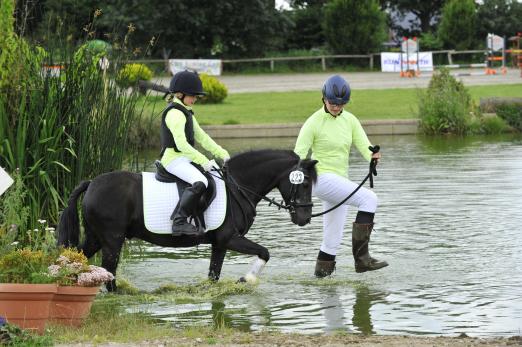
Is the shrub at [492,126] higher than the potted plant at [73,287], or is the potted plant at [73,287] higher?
the potted plant at [73,287]

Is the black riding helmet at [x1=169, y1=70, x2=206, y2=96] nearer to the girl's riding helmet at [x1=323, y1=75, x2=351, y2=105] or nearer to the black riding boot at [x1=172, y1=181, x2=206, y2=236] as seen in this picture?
the black riding boot at [x1=172, y1=181, x2=206, y2=236]

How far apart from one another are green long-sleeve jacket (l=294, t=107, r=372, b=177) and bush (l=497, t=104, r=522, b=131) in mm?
18764

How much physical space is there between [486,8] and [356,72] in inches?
502

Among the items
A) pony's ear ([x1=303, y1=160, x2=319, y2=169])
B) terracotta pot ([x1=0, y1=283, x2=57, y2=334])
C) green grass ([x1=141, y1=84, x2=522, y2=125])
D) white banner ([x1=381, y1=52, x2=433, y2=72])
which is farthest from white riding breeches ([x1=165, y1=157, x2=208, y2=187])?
white banner ([x1=381, y1=52, x2=433, y2=72])

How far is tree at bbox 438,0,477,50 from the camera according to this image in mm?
62438

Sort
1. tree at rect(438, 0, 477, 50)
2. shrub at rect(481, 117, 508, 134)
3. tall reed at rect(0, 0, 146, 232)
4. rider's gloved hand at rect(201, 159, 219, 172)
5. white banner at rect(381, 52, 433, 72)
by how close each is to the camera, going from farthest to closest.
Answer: tree at rect(438, 0, 477, 50), white banner at rect(381, 52, 433, 72), shrub at rect(481, 117, 508, 134), tall reed at rect(0, 0, 146, 232), rider's gloved hand at rect(201, 159, 219, 172)

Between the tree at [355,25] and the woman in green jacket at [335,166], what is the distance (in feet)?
157

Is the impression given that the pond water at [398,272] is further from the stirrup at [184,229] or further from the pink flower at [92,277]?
the pink flower at [92,277]

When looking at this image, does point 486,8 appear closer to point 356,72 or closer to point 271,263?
point 356,72

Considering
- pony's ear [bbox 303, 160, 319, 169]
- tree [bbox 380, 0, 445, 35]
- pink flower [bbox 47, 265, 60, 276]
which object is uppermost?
tree [bbox 380, 0, 445, 35]

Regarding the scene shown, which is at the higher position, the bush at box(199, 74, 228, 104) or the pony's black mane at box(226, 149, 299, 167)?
the pony's black mane at box(226, 149, 299, 167)

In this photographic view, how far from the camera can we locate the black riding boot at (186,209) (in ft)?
36.5

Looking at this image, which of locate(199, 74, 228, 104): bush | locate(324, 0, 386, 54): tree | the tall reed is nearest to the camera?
the tall reed

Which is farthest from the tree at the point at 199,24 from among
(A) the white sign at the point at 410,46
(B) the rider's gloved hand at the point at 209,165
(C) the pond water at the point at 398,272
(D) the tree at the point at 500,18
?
(B) the rider's gloved hand at the point at 209,165
